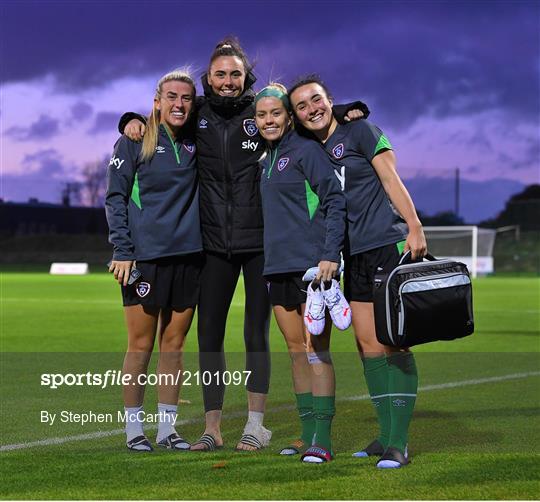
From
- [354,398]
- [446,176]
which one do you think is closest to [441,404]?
[354,398]

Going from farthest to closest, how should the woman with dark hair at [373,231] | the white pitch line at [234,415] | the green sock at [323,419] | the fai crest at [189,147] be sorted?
the white pitch line at [234,415] < the fai crest at [189,147] < the green sock at [323,419] < the woman with dark hair at [373,231]

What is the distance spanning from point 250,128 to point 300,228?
0.72 metres

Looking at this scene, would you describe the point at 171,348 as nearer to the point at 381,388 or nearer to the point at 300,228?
the point at 300,228

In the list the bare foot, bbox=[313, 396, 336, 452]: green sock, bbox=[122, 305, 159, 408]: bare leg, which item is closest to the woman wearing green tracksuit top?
bbox=[313, 396, 336, 452]: green sock

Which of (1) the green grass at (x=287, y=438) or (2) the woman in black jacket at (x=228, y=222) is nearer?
(1) the green grass at (x=287, y=438)

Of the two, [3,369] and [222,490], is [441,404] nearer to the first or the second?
[222,490]

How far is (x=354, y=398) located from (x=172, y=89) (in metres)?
3.22

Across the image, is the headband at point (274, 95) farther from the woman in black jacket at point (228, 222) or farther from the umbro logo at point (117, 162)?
the umbro logo at point (117, 162)

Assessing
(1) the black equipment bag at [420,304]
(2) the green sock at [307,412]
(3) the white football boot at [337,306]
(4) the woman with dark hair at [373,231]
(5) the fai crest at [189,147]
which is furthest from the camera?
(5) the fai crest at [189,147]

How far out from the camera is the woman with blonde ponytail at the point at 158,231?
19.3 feet

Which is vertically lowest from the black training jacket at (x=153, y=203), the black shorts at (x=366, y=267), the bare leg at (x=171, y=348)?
the bare leg at (x=171, y=348)

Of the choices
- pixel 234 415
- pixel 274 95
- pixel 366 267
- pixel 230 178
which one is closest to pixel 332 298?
pixel 366 267

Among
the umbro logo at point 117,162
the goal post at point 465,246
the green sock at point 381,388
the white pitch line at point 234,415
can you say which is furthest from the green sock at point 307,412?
the goal post at point 465,246

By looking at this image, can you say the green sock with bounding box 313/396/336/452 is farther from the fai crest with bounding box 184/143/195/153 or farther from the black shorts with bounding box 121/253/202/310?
the fai crest with bounding box 184/143/195/153
